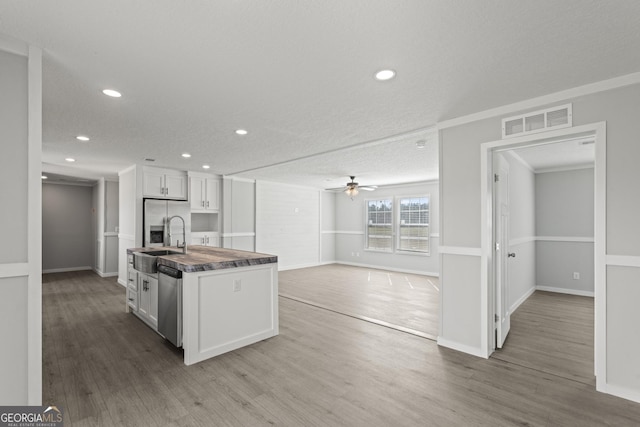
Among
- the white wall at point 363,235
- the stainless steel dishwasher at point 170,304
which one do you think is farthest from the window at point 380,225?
the stainless steel dishwasher at point 170,304

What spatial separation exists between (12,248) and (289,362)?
7.56 ft

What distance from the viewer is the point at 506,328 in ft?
11.6

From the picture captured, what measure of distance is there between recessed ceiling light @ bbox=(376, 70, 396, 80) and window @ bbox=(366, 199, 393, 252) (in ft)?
21.6

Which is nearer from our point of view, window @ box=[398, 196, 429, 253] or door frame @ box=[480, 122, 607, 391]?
door frame @ box=[480, 122, 607, 391]

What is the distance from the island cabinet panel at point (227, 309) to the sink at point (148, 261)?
837 mm

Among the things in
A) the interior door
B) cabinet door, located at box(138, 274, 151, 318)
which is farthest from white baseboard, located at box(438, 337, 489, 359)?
cabinet door, located at box(138, 274, 151, 318)

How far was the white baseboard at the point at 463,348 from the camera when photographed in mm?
2994

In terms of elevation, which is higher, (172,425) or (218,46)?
(218,46)

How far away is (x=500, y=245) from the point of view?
3.21 meters

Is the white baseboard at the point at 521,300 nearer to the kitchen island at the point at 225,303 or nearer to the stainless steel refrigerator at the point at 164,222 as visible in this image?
the kitchen island at the point at 225,303

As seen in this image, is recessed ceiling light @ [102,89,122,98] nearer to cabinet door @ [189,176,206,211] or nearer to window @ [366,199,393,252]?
cabinet door @ [189,176,206,211]

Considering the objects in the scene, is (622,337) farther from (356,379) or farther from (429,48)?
(429,48)

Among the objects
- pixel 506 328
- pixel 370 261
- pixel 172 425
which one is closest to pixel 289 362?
pixel 172 425

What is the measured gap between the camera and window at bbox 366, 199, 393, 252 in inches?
342
